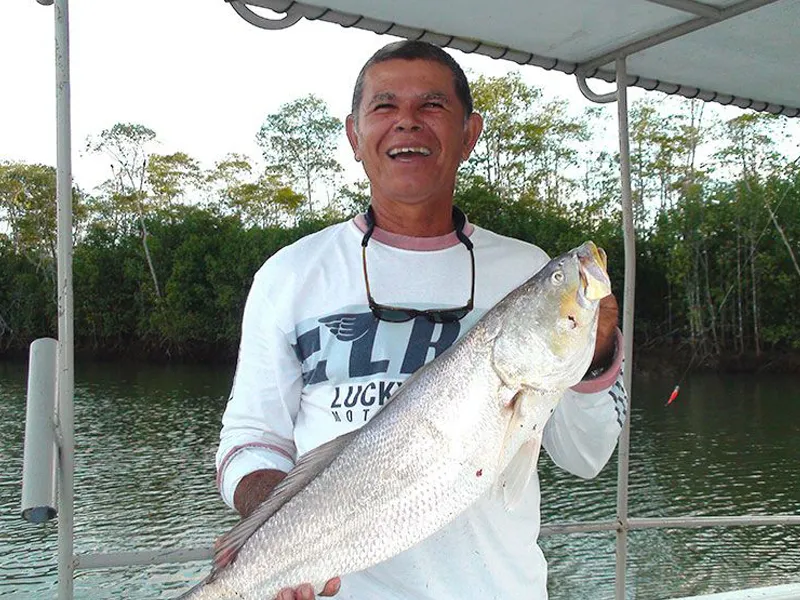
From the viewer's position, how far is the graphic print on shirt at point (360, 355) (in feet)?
7.01

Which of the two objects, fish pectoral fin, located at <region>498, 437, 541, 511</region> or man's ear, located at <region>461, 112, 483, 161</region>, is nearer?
fish pectoral fin, located at <region>498, 437, 541, 511</region>

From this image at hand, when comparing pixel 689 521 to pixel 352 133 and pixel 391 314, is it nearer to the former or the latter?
pixel 391 314

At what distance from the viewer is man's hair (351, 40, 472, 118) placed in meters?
2.37

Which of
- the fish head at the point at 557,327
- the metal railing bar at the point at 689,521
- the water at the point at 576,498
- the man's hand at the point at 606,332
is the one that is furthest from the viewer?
the water at the point at 576,498

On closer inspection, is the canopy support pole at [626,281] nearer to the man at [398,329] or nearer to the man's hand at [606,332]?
the man at [398,329]

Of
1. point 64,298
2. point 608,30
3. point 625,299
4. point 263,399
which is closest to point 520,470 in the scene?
point 263,399


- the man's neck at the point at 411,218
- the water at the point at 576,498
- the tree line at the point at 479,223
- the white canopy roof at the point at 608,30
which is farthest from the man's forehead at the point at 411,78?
the tree line at the point at 479,223

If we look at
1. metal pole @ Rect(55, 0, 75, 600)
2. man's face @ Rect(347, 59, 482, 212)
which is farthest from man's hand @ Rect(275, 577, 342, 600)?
man's face @ Rect(347, 59, 482, 212)

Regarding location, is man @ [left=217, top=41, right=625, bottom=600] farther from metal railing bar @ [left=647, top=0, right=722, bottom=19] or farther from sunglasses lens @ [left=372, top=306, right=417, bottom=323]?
metal railing bar @ [left=647, top=0, right=722, bottom=19]

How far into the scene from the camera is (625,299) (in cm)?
346

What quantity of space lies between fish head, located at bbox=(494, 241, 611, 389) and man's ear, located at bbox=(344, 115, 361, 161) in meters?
0.86

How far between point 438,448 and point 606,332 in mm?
475

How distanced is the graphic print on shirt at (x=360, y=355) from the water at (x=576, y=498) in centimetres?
1106

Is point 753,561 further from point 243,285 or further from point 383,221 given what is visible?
point 243,285
